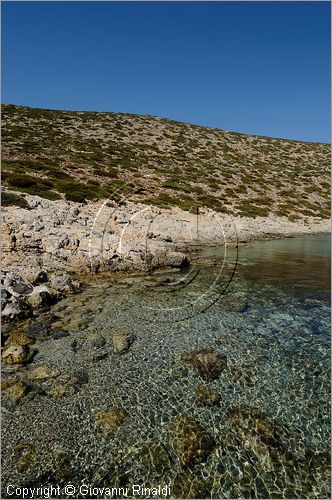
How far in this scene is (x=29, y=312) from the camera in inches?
559

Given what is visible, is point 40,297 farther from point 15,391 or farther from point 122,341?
point 15,391

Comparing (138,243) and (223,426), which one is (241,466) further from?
(138,243)

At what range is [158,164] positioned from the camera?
59531 millimetres

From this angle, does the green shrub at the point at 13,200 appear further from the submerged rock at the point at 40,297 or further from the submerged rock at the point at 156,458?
the submerged rock at the point at 156,458

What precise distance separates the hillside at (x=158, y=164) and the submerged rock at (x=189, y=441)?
23950 mm

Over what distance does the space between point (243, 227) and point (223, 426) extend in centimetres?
3460

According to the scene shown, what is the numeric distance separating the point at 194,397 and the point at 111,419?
243 cm

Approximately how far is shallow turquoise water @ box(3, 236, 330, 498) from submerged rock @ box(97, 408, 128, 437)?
148mm

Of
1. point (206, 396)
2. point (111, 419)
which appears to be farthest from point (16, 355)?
point (206, 396)

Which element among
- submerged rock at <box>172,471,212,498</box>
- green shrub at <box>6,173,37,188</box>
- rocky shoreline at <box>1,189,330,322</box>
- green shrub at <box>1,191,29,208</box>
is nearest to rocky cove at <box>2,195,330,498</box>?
submerged rock at <box>172,471,212,498</box>

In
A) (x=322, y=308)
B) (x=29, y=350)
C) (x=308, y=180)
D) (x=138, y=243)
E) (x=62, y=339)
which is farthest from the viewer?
(x=308, y=180)

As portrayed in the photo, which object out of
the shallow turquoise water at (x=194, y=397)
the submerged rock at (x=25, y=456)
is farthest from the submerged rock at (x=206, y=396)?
the submerged rock at (x=25, y=456)

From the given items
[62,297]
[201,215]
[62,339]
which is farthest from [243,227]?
[62,339]

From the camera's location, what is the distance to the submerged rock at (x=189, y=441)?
24.6ft
